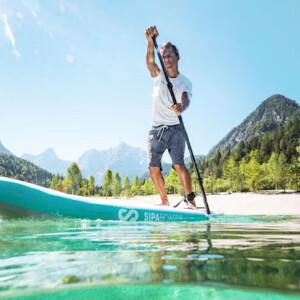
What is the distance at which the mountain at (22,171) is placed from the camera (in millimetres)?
152000

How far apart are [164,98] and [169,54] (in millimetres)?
951

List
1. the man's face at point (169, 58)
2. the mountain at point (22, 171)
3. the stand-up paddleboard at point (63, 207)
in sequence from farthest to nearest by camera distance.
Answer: the mountain at point (22, 171), the man's face at point (169, 58), the stand-up paddleboard at point (63, 207)

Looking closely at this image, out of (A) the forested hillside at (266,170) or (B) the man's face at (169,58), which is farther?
(A) the forested hillside at (266,170)

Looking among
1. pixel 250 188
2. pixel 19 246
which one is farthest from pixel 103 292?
pixel 250 188

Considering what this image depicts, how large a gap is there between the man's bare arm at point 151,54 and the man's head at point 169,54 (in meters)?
0.28

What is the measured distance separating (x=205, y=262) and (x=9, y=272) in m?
0.90

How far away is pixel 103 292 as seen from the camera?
961mm

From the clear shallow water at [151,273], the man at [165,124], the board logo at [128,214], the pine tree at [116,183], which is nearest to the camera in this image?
the clear shallow water at [151,273]

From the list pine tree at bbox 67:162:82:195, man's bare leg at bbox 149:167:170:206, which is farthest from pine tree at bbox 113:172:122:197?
man's bare leg at bbox 149:167:170:206

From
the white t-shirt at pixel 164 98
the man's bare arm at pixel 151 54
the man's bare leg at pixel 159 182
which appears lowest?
the man's bare leg at pixel 159 182

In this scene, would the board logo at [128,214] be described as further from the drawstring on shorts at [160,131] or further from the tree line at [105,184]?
the tree line at [105,184]

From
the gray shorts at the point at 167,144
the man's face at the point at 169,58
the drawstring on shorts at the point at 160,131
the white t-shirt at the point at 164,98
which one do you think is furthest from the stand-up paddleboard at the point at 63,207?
the man's face at the point at 169,58

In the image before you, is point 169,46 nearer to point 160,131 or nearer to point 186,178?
point 160,131

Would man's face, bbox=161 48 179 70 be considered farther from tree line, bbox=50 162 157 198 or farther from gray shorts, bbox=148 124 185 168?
tree line, bbox=50 162 157 198
